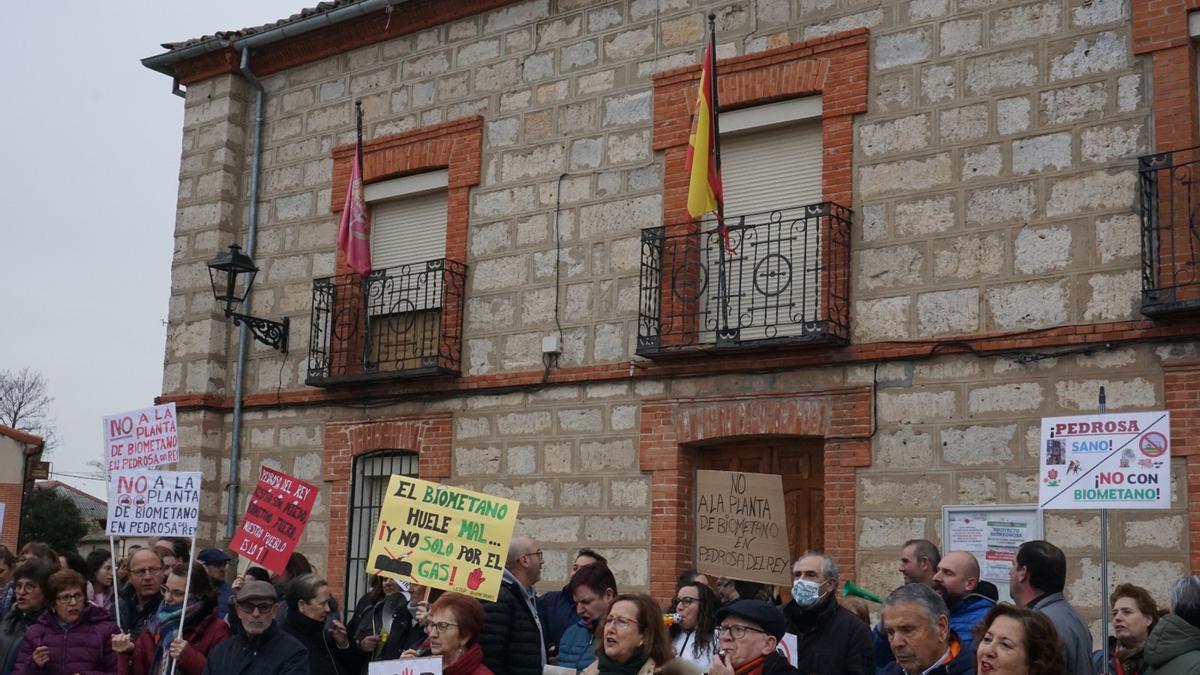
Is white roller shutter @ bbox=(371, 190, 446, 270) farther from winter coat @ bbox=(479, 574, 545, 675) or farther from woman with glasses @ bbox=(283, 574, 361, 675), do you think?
winter coat @ bbox=(479, 574, 545, 675)

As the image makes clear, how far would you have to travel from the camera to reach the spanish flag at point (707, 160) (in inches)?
438

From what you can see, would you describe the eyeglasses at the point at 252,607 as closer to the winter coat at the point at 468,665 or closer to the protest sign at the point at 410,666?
the protest sign at the point at 410,666

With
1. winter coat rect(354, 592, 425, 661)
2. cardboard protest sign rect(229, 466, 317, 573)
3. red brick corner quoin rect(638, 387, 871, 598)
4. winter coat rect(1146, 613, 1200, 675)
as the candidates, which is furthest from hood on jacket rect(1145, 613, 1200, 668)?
cardboard protest sign rect(229, 466, 317, 573)

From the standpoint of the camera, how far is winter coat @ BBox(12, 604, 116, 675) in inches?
314

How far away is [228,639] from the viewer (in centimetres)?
713

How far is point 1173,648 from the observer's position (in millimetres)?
5609

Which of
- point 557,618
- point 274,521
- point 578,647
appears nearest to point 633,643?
point 578,647

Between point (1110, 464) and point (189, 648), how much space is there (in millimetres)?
4881

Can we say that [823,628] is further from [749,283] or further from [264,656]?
[749,283]

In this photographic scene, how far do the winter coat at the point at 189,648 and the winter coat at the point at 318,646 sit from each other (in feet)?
1.21

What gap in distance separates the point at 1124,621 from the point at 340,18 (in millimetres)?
10418

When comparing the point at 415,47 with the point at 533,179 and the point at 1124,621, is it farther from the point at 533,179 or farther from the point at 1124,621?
the point at 1124,621

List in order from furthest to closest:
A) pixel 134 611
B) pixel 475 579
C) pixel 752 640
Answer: pixel 134 611, pixel 475 579, pixel 752 640

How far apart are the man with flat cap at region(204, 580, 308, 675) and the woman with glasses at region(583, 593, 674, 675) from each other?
1.70m
